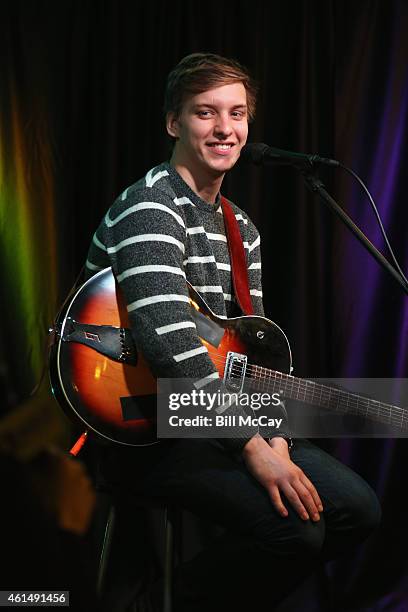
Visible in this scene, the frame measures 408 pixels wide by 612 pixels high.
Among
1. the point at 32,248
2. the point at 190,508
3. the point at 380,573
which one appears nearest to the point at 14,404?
the point at 190,508

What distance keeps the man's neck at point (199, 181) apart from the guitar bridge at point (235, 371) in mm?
485

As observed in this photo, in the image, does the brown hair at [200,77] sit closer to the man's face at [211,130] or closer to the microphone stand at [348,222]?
the man's face at [211,130]

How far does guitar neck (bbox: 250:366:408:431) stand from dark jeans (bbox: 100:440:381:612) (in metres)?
0.17

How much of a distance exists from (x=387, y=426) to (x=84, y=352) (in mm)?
898

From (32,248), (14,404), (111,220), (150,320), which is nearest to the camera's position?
(14,404)

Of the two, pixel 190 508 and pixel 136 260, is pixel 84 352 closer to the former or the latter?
pixel 136 260

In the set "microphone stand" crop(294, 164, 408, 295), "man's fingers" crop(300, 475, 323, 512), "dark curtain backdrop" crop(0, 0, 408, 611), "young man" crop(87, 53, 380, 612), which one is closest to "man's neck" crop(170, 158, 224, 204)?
"young man" crop(87, 53, 380, 612)

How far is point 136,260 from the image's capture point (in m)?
1.65

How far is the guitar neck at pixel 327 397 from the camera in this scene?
1.82m

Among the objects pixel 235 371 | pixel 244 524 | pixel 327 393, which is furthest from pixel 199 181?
pixel 244 524

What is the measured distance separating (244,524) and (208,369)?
39cm

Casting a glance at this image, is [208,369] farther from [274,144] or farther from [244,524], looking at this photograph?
[274,144]

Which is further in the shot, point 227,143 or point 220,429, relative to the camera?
point 227,143

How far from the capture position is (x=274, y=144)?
2.65 meters
